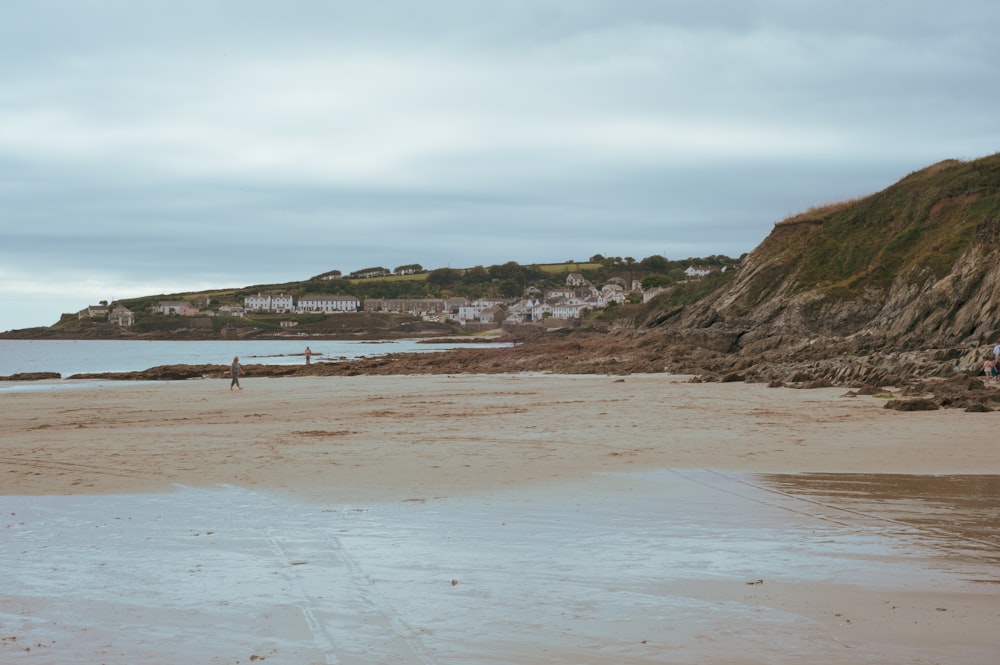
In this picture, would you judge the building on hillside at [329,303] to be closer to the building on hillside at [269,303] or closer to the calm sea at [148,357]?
the building on hillside at [269,303]

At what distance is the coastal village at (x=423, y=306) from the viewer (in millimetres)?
160875

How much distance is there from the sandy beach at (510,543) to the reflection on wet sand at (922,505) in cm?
4

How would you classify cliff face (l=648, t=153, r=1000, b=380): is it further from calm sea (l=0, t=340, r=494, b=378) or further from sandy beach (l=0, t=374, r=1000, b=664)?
calm sea (l=0, t=340, r=494, b=378)

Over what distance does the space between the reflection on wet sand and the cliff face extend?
562 inches

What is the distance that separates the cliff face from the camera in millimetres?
28688

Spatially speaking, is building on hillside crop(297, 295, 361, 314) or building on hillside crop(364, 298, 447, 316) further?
building on hillside crop(297, 295, 361, 314)

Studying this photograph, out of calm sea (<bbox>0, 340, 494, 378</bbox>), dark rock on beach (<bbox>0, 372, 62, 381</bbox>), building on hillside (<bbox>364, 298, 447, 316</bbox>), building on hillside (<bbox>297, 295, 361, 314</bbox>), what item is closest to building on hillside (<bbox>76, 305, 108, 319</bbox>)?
building on hillside (<bbox>297, 295, 361, 314</bbox>)

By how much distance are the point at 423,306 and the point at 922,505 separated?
170m

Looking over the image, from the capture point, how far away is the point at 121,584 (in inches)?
249

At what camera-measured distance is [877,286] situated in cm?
4341

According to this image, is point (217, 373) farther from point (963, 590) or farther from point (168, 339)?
point (168, 339)

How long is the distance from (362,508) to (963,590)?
5447 mm

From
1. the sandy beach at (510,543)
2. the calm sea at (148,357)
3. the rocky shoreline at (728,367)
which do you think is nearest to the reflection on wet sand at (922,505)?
the sandy beach at (510,543)

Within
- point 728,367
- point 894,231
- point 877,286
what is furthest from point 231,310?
point 728,367
